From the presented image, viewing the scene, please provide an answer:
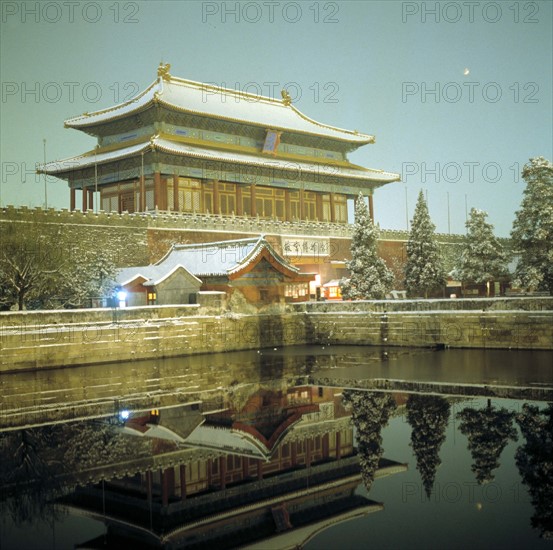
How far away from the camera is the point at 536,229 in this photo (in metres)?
33.6

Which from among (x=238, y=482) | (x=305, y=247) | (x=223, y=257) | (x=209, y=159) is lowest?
(x=238, y=482)

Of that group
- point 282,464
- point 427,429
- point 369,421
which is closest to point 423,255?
point 369,421

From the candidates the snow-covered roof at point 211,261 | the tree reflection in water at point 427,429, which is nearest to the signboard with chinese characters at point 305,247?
A: the snow-covered roof at point 211,261

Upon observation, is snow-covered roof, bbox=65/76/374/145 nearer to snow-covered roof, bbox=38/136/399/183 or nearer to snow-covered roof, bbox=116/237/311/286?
snow-covered roof, bbox=38/136/399/183

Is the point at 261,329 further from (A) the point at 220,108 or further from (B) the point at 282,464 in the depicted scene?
(A) the point at 220,108

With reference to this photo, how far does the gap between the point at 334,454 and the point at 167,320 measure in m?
15.5

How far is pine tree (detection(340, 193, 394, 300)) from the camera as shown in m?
38.4

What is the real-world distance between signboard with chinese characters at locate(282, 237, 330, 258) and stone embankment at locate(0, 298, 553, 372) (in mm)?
13076

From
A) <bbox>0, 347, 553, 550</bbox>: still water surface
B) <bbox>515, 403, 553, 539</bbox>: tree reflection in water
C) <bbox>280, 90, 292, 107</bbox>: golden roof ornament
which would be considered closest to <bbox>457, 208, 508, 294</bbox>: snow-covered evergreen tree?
<bbox>280, 90, 292, 107</bbox>: golden roof ornament

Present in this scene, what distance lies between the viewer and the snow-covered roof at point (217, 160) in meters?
41.4

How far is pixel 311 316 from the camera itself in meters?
31.9

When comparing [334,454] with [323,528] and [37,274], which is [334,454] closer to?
[323,528]

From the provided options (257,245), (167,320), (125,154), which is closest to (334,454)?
(167,320)

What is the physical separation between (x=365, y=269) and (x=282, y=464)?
2765 cm
